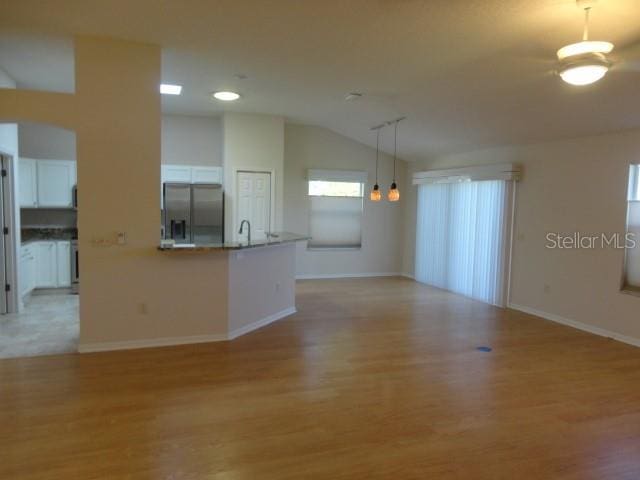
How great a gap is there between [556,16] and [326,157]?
5.65 metres

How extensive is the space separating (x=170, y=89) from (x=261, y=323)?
127 inches

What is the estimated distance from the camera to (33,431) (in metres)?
2.80

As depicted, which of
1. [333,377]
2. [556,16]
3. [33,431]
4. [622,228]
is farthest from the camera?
[622,228]

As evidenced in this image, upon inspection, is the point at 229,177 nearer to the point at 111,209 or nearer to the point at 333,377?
the point at 111,209

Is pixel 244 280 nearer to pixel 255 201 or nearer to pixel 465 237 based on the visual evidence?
pixel 255 201

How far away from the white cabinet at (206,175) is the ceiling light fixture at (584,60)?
18.2 ft

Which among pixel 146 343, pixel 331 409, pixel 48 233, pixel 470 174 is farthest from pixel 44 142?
pixel 470 174

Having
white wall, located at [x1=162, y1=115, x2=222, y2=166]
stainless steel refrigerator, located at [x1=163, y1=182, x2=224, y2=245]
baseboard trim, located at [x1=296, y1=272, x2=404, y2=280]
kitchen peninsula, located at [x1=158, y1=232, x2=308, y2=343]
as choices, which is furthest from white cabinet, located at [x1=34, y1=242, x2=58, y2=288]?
baseboard trim, located at [x1=296, y1=272, x2=404, y2=280]

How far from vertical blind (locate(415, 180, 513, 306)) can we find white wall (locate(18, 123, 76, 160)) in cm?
626

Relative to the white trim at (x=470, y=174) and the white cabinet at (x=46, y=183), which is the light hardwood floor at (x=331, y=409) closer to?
the white trim at (x=470, y=174)

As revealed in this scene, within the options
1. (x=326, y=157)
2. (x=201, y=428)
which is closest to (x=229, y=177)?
(x=326, y=157)

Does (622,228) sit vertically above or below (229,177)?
below

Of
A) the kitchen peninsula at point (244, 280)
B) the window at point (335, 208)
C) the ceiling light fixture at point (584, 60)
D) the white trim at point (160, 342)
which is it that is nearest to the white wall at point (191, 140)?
the window at point (335, 208)

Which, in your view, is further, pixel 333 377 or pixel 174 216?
pixel 174 216
